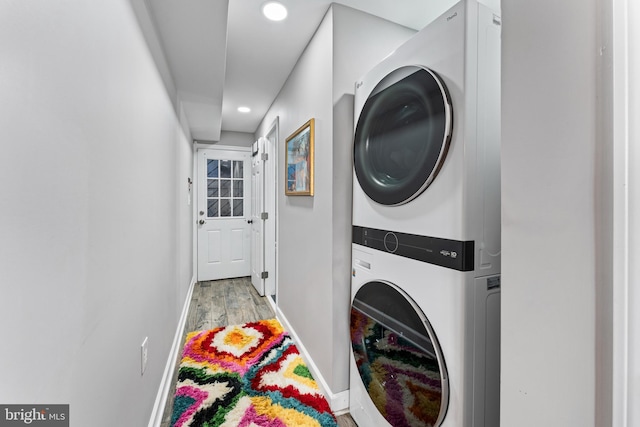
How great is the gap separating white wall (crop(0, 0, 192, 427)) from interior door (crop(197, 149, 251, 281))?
3051 mm

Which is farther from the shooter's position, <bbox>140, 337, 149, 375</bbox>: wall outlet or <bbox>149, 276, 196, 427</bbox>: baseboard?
<bbox>149, 276, 196, 427</bbox>: baseboard

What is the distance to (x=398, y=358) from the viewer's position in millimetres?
1154

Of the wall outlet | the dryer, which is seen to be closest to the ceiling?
the dryer

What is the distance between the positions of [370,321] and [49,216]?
1232 millimetres

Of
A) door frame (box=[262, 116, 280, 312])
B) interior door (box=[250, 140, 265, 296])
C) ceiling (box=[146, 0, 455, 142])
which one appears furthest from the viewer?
interior door (box=[250, 140, 265, 296])

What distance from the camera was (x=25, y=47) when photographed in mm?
512

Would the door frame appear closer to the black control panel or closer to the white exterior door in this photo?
the white exterior door

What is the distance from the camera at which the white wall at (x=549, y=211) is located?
0.50 meters

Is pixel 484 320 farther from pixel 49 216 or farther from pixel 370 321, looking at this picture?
pixel 49 216

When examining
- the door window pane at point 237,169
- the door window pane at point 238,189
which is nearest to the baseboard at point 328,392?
the door window pane at point 238,189

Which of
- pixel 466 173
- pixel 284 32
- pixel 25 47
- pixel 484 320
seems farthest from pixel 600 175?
pixel 284 32

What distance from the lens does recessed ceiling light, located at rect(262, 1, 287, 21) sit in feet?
5.36

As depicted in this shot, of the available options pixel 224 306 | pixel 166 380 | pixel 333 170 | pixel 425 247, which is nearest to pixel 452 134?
pixel 425 247

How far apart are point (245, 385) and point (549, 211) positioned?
1.97 meters
